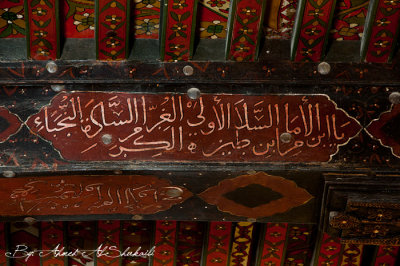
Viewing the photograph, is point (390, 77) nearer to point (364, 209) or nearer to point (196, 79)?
point (364, 209)

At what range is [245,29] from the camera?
4180 mm

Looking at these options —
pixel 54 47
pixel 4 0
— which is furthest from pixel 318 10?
pixel 4 0

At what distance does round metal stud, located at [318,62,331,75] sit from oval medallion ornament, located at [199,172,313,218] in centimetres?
93

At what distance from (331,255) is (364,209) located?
1.13 metres

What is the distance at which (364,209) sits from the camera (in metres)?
4.49

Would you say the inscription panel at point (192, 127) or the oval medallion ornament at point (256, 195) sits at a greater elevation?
the inscription panel at point (192, 127)

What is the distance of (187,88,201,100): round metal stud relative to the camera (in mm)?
4285

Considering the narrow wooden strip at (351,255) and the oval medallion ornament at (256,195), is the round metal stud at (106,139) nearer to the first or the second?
the oval medallion ornament at (256,195)

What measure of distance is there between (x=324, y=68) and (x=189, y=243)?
Result: 89.7 inches

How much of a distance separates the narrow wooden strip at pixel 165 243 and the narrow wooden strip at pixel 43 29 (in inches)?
78.6

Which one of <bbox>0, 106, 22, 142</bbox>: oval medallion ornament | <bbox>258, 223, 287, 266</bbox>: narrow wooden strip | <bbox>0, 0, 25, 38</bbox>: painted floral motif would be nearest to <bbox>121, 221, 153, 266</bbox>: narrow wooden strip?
<bbox>258, 223, 287, 266</bbox>: narrow wooden strip

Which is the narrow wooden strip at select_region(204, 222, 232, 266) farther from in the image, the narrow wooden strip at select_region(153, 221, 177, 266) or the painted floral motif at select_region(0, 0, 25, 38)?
the painted floral motif at select_region(0, 0, 25, 38)

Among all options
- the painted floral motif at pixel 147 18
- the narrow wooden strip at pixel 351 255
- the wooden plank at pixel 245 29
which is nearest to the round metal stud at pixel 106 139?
the painted floral motif at pixel 147 18

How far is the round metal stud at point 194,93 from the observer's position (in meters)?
4.29
